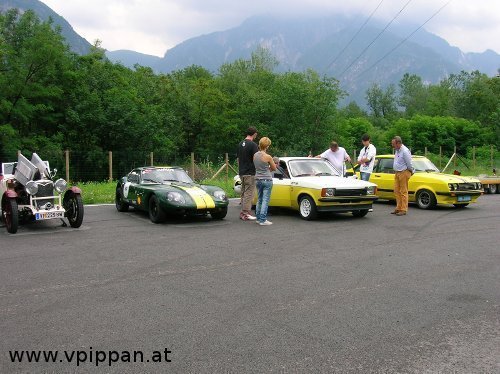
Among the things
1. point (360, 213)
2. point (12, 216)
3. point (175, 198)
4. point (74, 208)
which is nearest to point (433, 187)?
point (360, 213)

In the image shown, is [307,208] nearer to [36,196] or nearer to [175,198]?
[175,198]

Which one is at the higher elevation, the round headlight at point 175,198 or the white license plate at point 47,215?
the round headlight at point 175,198

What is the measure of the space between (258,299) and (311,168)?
24.4ft

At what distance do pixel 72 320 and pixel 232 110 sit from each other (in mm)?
47973

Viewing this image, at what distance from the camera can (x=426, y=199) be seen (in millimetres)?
13469

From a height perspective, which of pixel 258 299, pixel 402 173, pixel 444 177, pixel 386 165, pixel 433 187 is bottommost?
pixel 258 299

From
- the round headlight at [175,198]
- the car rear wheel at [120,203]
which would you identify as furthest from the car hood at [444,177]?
the car rear wheel at [120,203]

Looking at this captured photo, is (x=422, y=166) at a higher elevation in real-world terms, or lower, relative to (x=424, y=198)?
higher

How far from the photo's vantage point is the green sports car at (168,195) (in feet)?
34.7

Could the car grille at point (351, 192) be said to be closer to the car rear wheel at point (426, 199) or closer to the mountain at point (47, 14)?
the car rear wheel at point (426, 199)

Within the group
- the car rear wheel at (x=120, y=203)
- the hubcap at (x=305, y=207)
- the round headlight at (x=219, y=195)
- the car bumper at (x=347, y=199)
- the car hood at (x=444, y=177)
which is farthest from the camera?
the car hood at (x=444, y=177)

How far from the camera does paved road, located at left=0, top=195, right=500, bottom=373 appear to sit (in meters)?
3.85

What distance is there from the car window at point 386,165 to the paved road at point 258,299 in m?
5.12

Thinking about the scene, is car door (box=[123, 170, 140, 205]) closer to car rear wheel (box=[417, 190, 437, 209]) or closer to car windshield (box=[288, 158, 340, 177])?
car windshield (box=[288, 158, 340, 177])
